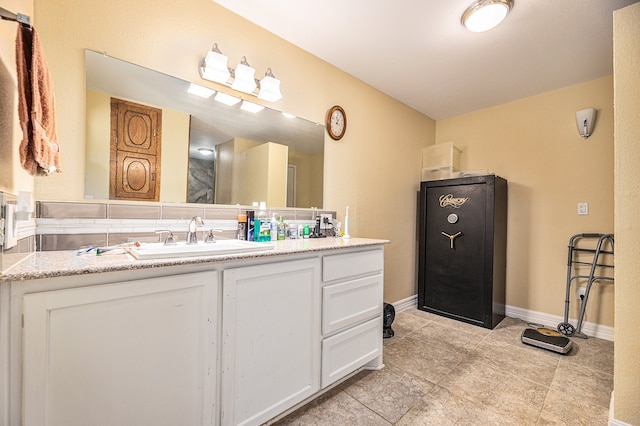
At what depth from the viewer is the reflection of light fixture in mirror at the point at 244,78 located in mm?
1791

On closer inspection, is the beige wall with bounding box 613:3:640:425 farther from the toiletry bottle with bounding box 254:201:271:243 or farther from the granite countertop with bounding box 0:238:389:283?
the toiletry bottle with bounding box 254:201:271:243

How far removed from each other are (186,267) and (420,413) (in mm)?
1469

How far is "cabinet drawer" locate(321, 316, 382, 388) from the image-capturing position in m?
1.59

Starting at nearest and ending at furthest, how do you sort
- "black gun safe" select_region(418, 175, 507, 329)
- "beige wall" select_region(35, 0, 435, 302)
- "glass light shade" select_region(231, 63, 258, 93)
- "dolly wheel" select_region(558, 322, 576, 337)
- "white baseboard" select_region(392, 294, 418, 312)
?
"beige wall" select_region(35, 0, 435, 302)
"glass light shade" select_region(231, 63, 258, 93)
"dolly wheel" select_region(558, 322, 576, 337)
"black gun safe" select_region(418, 175, 507, 329)
"white baseboard" select_region(392, 294, 418, 312)

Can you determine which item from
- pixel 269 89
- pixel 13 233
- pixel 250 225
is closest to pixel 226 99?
pixel 269 89

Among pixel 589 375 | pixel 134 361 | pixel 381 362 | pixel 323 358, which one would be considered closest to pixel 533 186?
pixel 589 375

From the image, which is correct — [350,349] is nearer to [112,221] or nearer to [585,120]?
[112,221]

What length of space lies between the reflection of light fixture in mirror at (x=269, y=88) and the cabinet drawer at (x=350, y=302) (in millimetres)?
1385

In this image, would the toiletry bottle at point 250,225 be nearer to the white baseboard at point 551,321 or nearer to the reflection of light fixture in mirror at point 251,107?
the reflection of light fixture in mirror at point 251,107

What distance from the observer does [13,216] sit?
96 cm

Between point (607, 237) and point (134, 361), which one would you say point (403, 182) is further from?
point (134, 361)

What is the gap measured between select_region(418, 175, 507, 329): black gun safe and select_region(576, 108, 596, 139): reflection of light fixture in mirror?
2.50 feet

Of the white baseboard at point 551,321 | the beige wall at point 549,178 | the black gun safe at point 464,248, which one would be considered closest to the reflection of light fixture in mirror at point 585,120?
the beige wall at point 549,178

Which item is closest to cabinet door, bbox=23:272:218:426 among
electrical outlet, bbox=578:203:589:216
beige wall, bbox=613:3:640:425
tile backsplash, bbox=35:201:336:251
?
tile backsplash, bbox=35:201:336:251
